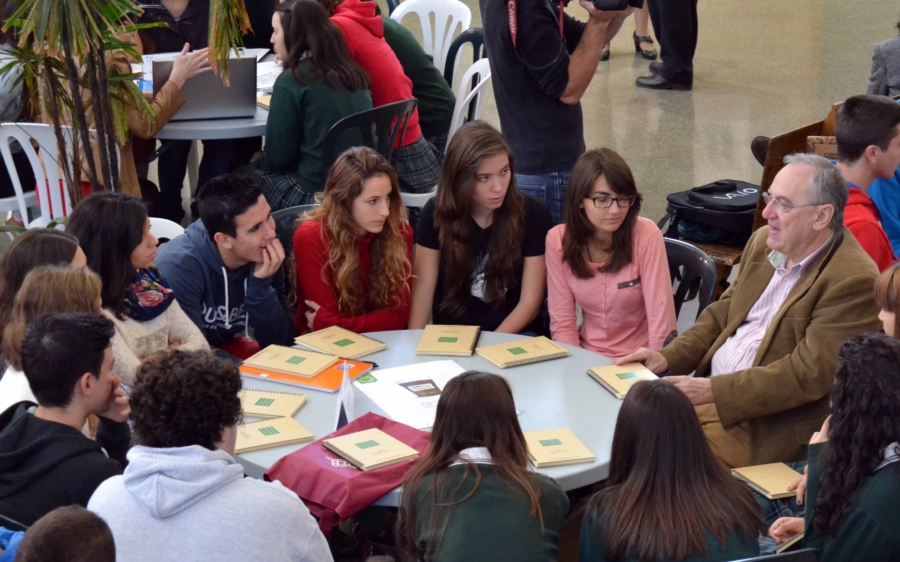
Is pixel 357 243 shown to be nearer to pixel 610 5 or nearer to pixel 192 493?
pixel 610 5

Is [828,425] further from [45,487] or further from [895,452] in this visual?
[45,487]

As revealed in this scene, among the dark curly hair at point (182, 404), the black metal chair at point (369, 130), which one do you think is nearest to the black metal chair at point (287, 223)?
the black metal chair at point (369, 130)

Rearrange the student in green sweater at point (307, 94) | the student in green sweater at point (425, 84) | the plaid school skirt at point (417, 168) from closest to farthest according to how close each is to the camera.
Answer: the student in green sweater at point (307, 94), the plaid school skirt at point (417, 168), the student in green sweater at point (425, 84)

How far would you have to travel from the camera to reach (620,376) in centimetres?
268

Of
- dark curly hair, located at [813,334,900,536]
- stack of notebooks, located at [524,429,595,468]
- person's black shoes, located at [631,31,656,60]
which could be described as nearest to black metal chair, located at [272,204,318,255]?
stack of notebooks, located at [524,429,595,468]

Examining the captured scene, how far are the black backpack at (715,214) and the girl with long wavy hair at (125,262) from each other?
95.5 inches

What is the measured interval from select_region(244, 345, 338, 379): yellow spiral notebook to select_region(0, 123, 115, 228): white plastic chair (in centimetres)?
155

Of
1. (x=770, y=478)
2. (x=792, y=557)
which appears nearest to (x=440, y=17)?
(x=770, y=478)

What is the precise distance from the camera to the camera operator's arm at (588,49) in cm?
344

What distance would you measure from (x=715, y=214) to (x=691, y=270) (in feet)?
3.33

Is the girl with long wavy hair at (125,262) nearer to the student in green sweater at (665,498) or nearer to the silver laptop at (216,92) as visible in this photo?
the student in green sweater at (665,498)

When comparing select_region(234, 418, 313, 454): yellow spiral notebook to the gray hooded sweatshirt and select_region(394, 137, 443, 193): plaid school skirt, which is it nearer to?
the gray hooded sweatshirt

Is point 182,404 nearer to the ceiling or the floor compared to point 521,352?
nearer to the ceiling

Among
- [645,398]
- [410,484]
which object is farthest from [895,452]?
[410,484]
